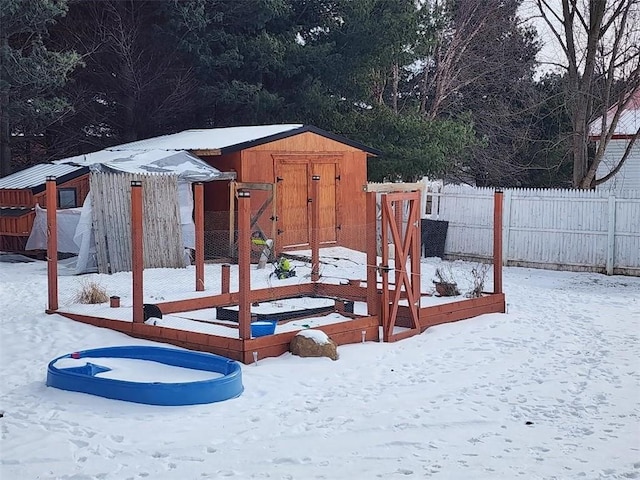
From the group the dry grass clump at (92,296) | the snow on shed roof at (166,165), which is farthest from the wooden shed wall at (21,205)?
the dry grass clump at (92,296)

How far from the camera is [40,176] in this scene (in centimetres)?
1678

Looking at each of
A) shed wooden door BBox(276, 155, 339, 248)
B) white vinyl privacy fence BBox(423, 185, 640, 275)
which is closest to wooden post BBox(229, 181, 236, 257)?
shed wooden door BBox(276, 155, 339, 248)

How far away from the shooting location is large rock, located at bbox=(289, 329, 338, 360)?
8.16 meters

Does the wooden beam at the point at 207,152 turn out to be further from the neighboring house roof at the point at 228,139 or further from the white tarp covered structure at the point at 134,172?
the white tarp covered structure at the point at 134,172

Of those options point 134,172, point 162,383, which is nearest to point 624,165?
point 134,172

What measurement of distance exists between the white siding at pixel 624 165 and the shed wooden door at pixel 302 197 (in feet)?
27.4

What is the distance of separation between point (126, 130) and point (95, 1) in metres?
3.56

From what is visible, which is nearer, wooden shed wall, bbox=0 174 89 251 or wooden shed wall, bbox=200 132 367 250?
wooden shed wall, bbox=0 174 89 251

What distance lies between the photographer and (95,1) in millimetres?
22047

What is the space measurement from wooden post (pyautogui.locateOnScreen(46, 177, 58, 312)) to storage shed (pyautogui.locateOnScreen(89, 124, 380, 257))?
5.90 m

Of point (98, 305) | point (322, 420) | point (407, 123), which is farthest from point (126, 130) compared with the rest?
point (322, 420)

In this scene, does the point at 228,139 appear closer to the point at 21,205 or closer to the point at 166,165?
the point at 166,165

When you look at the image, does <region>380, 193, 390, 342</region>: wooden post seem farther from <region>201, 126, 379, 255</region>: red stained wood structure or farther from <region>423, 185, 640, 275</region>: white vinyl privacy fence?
<region>423, 185, 640, 275</region>: white vinyl privacy fence

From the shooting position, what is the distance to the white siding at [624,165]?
22078 mm
